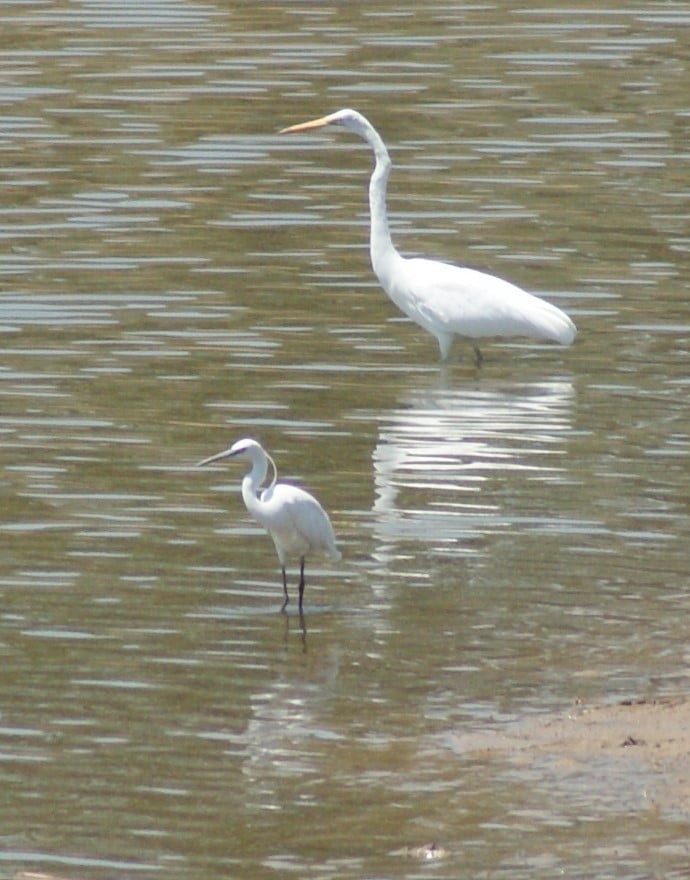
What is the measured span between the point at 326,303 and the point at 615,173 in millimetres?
3860

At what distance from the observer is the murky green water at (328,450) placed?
268 inches

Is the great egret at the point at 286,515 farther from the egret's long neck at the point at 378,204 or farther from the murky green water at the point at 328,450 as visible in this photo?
the egret's long neck at the point at 378,204

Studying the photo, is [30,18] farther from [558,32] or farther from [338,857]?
[338,857]

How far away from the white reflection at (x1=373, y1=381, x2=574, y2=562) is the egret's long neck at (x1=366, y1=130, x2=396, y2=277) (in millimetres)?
1316

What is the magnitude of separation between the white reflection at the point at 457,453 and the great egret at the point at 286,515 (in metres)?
0.64

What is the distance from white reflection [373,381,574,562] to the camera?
32.3 feet

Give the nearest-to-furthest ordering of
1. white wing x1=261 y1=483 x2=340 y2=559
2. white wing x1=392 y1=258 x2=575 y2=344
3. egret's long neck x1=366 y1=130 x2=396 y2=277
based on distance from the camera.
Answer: white wing x1=261 y1=483 x2=340 y2=559
white wing x1=392 y1=258 x2=575 y2=344
egret's long neck x1=366 y1=130 x2=396 y2=277

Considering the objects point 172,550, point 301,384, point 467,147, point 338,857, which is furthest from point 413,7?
point 338,857

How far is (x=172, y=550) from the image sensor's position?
370 inches

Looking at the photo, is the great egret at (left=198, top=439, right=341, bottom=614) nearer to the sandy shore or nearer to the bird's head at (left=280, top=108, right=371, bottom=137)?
the sandy shore

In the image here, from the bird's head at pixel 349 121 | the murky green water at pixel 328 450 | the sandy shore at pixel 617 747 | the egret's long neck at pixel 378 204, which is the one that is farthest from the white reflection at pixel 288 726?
the bird's head at pixel 349 121

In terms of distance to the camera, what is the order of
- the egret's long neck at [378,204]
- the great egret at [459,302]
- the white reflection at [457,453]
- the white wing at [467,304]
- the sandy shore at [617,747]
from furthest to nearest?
the egret's long neck at [378,204]
the white wing at [467,304]
the great egret at [459,302]
the white reflection at [457,453]
the sandy shore at [617,747]

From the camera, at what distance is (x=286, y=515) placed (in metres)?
8.66

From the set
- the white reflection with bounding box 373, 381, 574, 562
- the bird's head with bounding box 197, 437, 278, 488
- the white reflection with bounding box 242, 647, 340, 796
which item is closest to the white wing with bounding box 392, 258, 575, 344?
the white reflection with bounding box 373, 381, 574, 562
